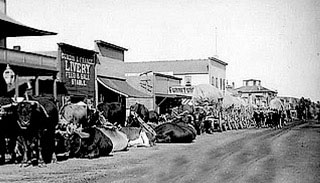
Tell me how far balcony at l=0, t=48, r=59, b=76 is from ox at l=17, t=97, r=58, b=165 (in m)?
18.8

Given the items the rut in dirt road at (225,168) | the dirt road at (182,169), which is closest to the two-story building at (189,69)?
the rut in dirt road at (225,168)

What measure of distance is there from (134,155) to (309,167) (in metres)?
7.44

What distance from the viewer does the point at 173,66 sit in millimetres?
87125

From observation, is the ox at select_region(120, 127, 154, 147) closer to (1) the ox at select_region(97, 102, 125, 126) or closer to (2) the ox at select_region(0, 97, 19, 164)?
(1) the ox at select_region(97, 102, 125, 126)

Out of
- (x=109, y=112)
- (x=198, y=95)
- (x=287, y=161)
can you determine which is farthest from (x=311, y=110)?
(x=287, y=161)

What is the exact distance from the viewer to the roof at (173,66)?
8406 centimetres

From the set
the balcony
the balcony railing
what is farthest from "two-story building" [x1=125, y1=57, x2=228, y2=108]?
the balcony railing

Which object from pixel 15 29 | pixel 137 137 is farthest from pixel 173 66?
pixel 137 137

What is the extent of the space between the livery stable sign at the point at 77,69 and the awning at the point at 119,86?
1.64 meters

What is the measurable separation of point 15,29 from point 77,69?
521cm

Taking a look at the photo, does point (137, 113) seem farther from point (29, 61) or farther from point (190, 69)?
point (190, 69)

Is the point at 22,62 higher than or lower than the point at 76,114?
higher

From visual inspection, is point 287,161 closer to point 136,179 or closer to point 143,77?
point 136,179

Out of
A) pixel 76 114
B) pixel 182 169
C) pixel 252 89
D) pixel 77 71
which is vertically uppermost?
pixel 252 89
